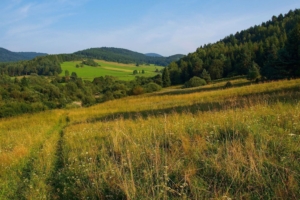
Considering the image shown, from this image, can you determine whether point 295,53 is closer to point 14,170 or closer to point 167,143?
point 167,143

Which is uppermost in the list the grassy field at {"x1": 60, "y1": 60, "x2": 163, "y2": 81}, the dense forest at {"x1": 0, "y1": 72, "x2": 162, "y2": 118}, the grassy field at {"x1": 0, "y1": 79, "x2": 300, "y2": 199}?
the grassy field at {"x1": 60, "y1": 60, "x2": 163, "y2": 81}

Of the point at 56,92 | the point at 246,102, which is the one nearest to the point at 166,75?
the point at 56,92

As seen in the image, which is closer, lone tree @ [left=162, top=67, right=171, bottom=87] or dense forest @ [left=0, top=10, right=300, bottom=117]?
dense forest @ [left=0, top=10, right=300, bottom=117]

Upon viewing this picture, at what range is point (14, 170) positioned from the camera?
5.91 metres

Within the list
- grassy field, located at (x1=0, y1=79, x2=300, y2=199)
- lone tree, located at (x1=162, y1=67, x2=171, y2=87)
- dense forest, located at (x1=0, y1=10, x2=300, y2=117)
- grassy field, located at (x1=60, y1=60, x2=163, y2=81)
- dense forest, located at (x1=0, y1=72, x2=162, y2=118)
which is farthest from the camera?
grassy field, located at (x1=60, y1=60, x2=163, y2=81)

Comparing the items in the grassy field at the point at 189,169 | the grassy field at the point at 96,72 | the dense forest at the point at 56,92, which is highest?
the grassy field at the point at 96,72

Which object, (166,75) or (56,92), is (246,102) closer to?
(56,92)

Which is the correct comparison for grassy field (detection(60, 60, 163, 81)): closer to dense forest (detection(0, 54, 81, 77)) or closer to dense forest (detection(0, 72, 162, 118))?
dense forest (detection(0, 54, 81, 77))

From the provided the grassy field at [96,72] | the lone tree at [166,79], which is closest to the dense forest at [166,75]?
the lone tree at [166,79]

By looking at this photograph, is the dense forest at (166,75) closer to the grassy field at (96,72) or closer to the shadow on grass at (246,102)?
the grassy field at (96,72)

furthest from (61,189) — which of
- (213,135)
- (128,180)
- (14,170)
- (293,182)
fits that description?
(293,182)

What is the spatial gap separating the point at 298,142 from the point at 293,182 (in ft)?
4.42

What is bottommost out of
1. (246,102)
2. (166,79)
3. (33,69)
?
(166,79)

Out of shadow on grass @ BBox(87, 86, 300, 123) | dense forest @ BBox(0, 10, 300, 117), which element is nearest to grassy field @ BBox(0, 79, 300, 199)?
shadow on grass @ BBox(87, 86, 300, 123)
